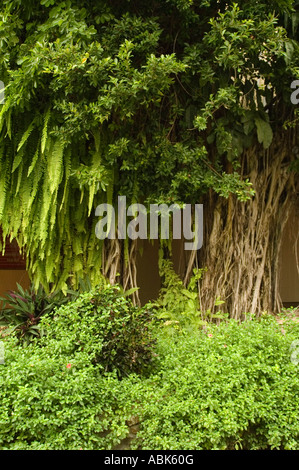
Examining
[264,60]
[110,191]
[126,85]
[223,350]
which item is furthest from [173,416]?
[264,60]

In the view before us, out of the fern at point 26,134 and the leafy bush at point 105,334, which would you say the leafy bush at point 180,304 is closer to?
the leafy bush at point 105,334

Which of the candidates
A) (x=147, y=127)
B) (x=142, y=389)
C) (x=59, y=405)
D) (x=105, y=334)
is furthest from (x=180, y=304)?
(x=59, y=405)

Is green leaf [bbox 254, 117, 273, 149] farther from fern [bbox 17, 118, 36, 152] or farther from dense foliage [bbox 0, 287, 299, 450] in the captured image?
fern [bbox 17, 118, 36, 152]

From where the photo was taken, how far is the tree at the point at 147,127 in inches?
117

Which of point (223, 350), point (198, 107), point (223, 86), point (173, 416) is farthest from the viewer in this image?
point (198, 107)

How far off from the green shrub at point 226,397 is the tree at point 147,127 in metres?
1.20

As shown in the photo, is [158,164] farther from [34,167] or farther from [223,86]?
[34,167]

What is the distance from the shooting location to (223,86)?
3322 millimetres

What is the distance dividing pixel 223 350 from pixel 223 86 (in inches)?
78.8

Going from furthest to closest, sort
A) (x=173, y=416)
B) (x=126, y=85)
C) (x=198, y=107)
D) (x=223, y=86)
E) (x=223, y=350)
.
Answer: (x=198, y=107), (x=223, y=86), (x=126, y=85), (x=223, y=350), (x=173, y=416)

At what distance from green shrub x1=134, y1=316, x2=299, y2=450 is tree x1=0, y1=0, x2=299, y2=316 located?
1.20 meters

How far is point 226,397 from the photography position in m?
2.34

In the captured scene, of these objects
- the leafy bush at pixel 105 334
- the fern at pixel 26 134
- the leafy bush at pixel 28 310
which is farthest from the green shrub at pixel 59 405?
the fern at pixel 26 134

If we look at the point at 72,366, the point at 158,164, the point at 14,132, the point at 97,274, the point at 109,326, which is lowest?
the point at 72,366
